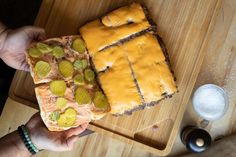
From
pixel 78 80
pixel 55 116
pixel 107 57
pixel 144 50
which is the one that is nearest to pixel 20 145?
pixel 55 116

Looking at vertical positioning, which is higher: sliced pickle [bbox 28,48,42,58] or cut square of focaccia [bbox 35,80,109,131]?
sliced pickle [bbox 28,48,42,58]

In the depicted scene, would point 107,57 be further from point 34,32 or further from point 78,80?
point 34,32

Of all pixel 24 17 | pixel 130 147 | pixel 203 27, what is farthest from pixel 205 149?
pixel 24 17

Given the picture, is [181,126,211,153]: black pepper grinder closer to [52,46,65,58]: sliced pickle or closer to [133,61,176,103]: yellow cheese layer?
[133,61,176,103]: yellow cheese layer

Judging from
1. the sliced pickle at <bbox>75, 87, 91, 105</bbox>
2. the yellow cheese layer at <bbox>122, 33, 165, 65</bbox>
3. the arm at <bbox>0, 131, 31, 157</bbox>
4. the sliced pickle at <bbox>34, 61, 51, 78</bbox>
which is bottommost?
the arm at <bbox>0, 131, 31, 157</bbox>

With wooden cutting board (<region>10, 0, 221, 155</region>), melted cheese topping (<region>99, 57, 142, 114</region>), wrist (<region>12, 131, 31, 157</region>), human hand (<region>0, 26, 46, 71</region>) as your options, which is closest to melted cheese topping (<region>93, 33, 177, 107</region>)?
melted cheese topping (<region>99, 57, 142, 114</region>)

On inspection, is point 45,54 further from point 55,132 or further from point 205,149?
point 205,149

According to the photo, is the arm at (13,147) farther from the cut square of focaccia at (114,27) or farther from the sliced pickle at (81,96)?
the cut square of focaccia at (114,27)

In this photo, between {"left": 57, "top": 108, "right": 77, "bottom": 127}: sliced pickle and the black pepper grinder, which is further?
the black pepper grinder
